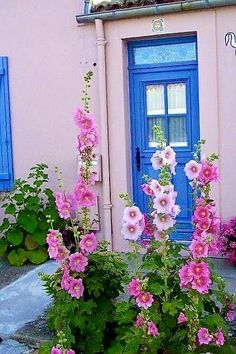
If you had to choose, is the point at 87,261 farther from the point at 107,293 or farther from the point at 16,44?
the point at 16,44

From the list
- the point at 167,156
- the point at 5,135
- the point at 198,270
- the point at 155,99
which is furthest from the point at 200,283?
the point at 5,135

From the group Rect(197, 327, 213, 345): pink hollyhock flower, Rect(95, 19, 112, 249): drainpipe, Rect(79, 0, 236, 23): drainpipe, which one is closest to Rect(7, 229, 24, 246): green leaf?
Rect(95, 19, 112, 249): drainpipe

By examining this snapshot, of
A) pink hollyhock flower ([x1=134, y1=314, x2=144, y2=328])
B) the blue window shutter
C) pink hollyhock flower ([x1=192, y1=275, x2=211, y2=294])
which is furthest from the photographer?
the blue window shutter

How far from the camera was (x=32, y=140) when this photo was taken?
322 inches

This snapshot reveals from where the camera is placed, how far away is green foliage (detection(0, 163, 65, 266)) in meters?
7.50

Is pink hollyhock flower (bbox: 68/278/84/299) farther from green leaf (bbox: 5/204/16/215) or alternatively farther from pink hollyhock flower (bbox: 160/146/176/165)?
green leaf (bbox: 5/204/16/215)

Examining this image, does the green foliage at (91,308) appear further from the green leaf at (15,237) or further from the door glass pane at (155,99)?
the door glass pane at (155,99)

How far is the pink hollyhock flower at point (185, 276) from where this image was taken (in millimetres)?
4043

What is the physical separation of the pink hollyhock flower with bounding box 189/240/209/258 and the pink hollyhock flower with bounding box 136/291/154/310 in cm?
39

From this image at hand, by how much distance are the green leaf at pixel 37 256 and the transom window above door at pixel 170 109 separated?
1810 mm

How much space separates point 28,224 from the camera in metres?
7.48

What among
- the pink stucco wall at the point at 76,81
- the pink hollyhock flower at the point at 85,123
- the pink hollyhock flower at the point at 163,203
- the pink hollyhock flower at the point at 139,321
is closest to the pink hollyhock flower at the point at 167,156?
the pink hollyhock flower at the point at 163,203

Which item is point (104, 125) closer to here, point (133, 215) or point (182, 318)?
point (133, 215)

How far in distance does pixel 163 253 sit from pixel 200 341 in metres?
0.60
